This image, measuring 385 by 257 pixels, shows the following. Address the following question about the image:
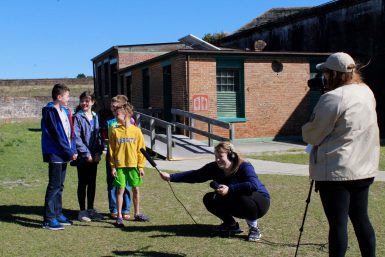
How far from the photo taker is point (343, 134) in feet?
12.7

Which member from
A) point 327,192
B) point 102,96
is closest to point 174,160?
point 327,192

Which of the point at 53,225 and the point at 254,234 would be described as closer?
the point at 254,234

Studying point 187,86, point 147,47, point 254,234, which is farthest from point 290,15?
point 254,234

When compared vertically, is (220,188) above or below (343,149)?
below

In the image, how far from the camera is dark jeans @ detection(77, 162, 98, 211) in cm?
670

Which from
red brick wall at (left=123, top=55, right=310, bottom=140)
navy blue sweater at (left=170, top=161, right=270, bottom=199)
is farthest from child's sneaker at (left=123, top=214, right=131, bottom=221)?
red brick wall at (left=123, top=55, right=310, bottom=140)

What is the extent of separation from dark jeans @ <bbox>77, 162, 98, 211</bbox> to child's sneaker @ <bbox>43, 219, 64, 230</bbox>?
2.00 feet

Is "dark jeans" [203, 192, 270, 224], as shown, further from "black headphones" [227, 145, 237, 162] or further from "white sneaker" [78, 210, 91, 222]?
"white sneaker" [78, 210, 91, 222]

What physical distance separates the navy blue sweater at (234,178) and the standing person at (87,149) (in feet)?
5.23

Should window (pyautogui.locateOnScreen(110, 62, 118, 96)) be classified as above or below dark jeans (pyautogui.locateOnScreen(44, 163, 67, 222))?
above

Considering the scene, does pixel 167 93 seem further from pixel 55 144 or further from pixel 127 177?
pixel 55 144

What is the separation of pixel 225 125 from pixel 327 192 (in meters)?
10.5

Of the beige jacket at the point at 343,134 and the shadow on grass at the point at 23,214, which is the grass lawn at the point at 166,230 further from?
the beige jacket at the point at 343,134

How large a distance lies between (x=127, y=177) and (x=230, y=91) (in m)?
12.4
